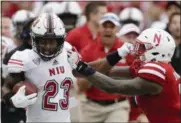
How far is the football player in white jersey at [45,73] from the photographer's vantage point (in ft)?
17.4

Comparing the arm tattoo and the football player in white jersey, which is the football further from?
the arm tattoo

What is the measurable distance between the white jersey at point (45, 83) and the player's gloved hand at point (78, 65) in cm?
11

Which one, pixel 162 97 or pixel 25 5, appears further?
pixel 25 5

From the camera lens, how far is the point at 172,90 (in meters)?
5.17

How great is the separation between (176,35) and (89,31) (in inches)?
39.4

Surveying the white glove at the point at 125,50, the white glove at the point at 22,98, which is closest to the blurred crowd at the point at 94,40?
the white glove at the point at 125,50

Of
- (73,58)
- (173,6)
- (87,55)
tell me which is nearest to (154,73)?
(73,58)

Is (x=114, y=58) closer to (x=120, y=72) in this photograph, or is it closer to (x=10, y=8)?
(x=120, y=72)

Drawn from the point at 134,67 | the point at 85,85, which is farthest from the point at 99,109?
the point at 134,67

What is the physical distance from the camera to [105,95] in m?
7.38

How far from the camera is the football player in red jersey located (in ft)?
16.5

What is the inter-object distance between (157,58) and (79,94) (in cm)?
295

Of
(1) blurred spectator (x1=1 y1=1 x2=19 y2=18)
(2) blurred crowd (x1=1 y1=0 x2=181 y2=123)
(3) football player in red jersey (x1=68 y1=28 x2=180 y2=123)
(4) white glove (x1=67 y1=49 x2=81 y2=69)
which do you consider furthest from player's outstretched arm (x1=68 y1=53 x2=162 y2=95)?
(1) blurred spectator (x1=1 y1=1 x2=19 y2=18)

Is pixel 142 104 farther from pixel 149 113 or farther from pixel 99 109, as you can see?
pixel 99 109
